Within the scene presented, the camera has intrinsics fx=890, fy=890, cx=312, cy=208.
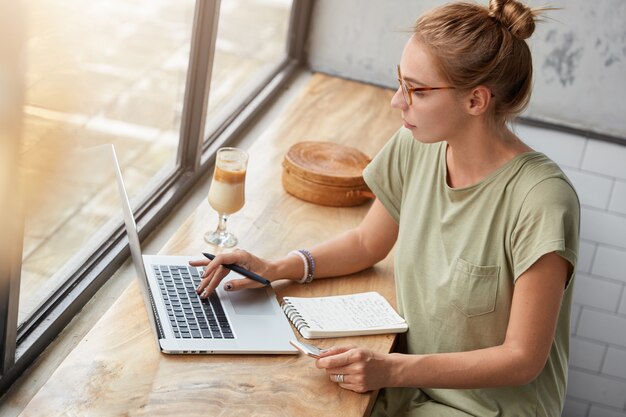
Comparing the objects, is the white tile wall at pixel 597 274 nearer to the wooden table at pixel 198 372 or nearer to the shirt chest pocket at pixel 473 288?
the wooden table at pixel 198 372

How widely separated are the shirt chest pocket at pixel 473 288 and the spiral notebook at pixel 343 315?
0.17 meters

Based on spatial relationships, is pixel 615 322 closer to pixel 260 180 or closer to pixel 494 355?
pixel 260 180

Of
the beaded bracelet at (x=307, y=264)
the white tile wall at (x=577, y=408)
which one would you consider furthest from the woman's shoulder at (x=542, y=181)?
the white tile wall at (x=577, y=408)

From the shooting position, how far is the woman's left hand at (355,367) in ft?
5.79

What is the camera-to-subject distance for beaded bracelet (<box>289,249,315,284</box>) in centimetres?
214

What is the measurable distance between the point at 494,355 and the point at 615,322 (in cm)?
216

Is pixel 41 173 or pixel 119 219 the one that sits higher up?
pixel 41 173

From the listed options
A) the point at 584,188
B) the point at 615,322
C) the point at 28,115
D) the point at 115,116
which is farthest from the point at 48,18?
the point at 615,322

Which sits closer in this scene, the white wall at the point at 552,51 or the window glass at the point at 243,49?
the window glass at the point at 243,49

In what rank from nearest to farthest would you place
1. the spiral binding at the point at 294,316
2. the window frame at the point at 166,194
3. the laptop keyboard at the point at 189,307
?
the window frame at the point at 166,194 < the laptop keyboard at the point at 189,307 < the spiral binding at the point at 294,316

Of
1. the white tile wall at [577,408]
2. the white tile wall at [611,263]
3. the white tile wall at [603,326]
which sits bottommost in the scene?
the white tile wall at [577,408]

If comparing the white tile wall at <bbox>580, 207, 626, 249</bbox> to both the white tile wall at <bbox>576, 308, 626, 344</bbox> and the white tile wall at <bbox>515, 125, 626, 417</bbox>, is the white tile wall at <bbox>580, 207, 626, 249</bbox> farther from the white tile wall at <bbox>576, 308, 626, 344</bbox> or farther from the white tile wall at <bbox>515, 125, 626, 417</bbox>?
the white tile wall at <bbox>576, 308, 626, 344</bbox>

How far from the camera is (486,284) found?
1905 mm

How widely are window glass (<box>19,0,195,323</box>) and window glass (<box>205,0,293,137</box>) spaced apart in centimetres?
29
